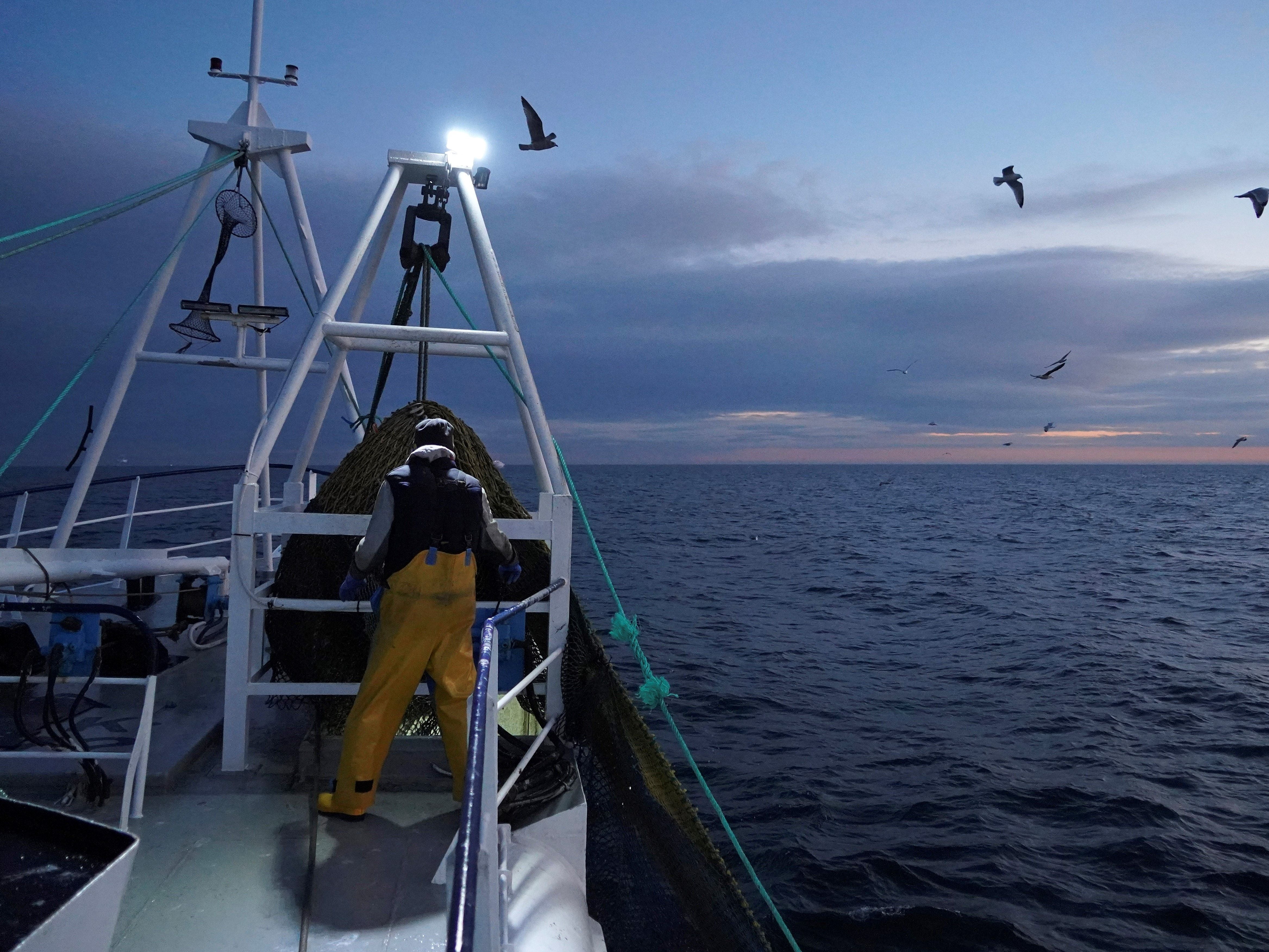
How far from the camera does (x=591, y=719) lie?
4.33m

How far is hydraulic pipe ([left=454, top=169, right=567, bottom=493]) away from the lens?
4.71 m

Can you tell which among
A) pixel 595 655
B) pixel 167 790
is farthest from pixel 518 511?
pixel 167 790

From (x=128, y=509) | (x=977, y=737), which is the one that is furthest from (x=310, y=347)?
(x=977, y=737)

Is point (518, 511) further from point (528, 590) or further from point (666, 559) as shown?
point (666, 559)

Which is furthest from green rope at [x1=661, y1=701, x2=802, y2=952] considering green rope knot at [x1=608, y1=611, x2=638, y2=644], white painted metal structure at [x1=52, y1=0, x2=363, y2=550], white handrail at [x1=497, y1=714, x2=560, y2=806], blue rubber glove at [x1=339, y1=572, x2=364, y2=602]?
white painted metal structure at [x1=52, y1=0, x2=363, y2=550]

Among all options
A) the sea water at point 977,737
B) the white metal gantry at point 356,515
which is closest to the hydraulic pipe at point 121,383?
the white metal gantry at point 356,515

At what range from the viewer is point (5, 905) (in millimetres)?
1616

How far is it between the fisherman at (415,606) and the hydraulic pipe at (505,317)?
3.09 feet

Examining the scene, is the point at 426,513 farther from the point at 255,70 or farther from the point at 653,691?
the point at 255,70

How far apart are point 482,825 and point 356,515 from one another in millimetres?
2837

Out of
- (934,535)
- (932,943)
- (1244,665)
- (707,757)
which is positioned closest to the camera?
(932,943)

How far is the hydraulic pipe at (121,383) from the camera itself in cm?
584

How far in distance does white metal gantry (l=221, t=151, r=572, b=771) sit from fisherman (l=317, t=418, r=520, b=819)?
0.53 metres

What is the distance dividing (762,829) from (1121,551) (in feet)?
96.1
